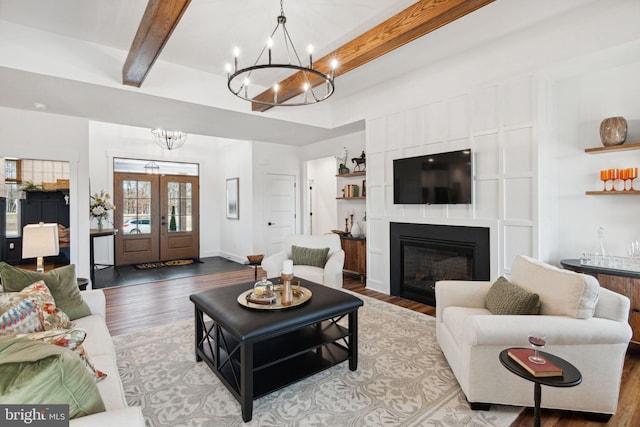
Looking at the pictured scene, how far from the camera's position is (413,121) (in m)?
4.24

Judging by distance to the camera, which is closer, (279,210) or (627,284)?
(627,284)

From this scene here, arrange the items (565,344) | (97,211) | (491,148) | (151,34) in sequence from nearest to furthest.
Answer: (565,344) → (151,34) → (491,148) → (97,211)

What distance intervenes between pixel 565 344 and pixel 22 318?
3.07m

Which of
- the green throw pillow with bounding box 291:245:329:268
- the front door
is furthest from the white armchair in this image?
the front door

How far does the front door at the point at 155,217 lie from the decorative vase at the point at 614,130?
25.5 feet

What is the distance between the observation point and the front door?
23.6 feet

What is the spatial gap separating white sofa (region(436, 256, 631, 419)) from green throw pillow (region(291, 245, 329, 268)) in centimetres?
248

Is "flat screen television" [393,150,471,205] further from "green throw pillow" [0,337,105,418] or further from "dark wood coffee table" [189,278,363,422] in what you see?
"green throw pillow" [0,337,105,418]

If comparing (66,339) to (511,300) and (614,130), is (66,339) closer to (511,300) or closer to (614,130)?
(511,300)

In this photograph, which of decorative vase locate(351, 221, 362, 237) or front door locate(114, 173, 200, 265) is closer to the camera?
decorative vase locate(351, 221, 362, 237)

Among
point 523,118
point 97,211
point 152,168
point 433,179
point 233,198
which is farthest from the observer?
point 233,198

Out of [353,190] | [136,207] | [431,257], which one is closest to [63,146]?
[136,207]

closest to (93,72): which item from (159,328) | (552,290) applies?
(159,328)

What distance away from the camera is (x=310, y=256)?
14.6ft
